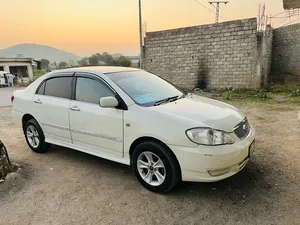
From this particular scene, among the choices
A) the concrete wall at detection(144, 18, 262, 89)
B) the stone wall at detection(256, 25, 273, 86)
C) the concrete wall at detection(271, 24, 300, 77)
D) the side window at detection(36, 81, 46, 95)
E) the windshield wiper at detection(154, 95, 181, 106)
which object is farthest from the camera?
the concrete wall at detection(271, 24, 300, 77)

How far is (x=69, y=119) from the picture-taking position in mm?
3934

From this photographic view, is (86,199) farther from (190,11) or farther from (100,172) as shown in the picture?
(190,11)

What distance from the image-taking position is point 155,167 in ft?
10.3

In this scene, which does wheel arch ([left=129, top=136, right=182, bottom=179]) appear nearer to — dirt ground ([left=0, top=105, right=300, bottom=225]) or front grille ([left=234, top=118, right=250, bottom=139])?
dirt ground ([left=0, top=105, right=300, bottom=225])

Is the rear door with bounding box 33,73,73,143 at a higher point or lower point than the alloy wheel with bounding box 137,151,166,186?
higher

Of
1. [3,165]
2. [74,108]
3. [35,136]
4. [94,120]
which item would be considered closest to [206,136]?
[94,120]

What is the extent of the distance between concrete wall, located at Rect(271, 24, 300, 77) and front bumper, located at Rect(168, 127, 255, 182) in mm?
11487

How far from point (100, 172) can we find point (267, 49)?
36.3 ft

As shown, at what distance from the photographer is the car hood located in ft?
9.53

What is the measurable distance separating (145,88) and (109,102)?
0.72 m

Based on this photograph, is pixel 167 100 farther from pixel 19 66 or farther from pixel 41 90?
pixel 19 66

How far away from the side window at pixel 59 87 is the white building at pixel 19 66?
2908 cm

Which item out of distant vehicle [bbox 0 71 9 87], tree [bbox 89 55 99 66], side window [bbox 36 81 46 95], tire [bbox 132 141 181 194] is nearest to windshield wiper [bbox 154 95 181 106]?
tire [bbox 132 141 181 194]

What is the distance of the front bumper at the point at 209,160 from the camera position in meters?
2.74
